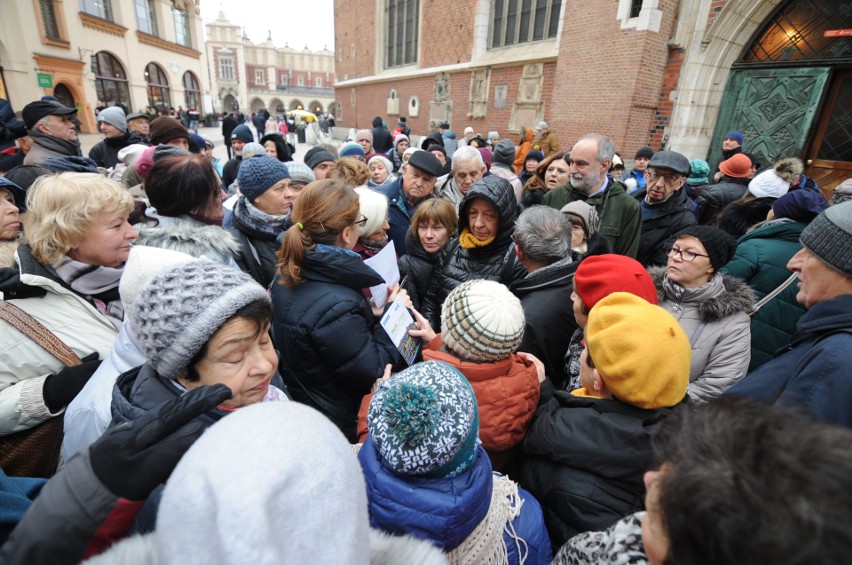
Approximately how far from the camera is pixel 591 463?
4.09 feet

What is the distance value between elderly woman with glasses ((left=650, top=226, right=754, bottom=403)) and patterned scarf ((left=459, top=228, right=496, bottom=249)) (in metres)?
1.06

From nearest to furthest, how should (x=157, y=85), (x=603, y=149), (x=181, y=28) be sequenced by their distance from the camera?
(x=603, y=149)
(x=157, y=85)
(x=181, y=28)

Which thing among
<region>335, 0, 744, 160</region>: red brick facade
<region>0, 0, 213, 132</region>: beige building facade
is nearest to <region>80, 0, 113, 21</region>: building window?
<region>0, 0, 213, 132</region>: beige building facade

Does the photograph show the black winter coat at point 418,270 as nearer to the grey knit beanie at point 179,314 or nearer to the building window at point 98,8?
the grey knit beanie at point 179,314

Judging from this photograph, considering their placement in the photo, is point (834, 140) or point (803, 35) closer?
point (834, 140)

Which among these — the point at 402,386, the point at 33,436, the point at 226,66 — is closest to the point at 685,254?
the point at 402,386

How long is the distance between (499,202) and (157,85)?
3266 centimetres

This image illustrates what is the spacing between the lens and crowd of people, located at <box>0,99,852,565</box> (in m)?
0.55

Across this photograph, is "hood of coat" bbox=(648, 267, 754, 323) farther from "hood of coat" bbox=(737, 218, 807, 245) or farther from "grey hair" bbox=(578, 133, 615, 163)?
"grey hair" bbox=(578, 133, 615, 163)

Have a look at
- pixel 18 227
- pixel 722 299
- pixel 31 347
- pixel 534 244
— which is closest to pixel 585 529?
pixel 534 244

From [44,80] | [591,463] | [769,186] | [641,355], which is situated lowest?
[591,463]

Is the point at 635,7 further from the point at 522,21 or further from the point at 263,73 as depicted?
the point at 263,73

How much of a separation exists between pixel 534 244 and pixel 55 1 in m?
27.0

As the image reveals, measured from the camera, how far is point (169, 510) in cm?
53
